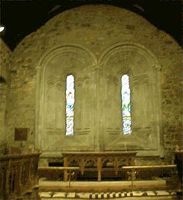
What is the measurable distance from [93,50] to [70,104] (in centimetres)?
179

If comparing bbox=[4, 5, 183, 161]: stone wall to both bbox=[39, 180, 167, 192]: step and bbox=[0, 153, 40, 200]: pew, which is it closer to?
bbox=[39, 180, 167, 192]: step

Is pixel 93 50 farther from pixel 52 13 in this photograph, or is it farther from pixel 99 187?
pixel 99 187

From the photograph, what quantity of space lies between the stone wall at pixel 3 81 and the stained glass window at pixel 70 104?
184cm

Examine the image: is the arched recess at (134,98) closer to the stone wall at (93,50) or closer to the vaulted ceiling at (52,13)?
the stone wall at (93,50)

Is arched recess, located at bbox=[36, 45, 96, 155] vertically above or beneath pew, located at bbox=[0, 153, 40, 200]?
above

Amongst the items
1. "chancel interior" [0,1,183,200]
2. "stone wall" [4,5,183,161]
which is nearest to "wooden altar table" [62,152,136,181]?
"chancel interior" [0,1,183,200]

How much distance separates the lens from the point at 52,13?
957 cm

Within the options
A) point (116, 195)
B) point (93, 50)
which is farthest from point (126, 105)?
point (116, 195)

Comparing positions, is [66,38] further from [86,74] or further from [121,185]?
[121,185]

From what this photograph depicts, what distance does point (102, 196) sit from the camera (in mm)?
5758

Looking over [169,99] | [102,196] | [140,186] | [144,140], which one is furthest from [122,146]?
[102,196]

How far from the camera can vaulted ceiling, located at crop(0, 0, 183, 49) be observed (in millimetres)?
8227

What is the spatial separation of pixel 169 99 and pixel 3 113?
15.9 feet

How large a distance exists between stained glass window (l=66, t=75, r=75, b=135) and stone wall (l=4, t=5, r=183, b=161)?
0.93 metres
